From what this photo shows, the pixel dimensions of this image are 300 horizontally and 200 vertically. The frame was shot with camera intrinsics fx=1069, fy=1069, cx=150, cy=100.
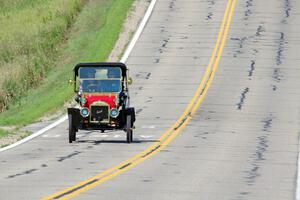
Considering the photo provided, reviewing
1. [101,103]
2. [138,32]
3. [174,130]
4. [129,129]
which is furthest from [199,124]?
[138,32]

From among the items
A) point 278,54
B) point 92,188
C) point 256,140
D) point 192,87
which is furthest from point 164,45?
point 92,188

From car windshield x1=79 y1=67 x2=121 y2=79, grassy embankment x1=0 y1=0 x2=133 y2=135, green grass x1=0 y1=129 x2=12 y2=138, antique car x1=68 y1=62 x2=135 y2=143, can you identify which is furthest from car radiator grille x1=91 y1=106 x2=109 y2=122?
grassy embankment x1=0 y1=0 x2=133 y2=135

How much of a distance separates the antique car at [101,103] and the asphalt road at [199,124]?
54cm

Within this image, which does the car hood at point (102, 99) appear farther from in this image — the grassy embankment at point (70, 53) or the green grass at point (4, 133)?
the grassy embankment at point (70, 53)

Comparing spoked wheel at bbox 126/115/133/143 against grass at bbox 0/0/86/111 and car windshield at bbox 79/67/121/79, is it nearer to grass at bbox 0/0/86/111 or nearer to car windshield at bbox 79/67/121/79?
car windshield at bbox 79/67/121/79

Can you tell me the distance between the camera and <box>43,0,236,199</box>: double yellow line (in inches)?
727

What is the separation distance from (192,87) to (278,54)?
867 cm

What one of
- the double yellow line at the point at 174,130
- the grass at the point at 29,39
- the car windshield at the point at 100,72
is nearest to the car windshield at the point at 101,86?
the car windshield at the point at 100,72

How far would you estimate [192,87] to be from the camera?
148ft

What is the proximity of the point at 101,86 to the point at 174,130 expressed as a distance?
14.6 feet

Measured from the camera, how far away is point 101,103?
28.9 metres

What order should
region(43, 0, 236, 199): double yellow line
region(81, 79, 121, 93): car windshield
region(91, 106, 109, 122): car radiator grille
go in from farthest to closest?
region(81, 79, 121, 93): car windshield, region(91, 106, 109, 122): car radiator grille, region(43, 0, 236, 199): double yellow line

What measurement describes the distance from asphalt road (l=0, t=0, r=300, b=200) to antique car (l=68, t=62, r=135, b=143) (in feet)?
1.76

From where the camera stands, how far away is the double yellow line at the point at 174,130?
1848 centimetres
